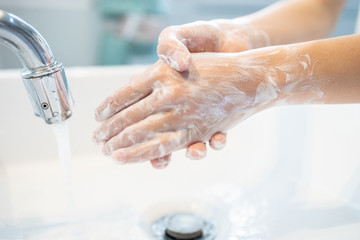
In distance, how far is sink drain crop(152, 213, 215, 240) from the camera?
490 mm

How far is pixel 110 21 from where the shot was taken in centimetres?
165

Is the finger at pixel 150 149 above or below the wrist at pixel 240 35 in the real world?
below

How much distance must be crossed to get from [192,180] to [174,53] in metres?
0.29

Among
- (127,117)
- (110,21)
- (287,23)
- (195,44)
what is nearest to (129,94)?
(127,117)

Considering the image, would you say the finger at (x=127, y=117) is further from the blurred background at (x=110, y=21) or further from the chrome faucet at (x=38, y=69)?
the blurred background at (x=110, y=21)

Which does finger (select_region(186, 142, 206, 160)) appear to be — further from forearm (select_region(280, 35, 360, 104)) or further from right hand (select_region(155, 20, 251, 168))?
forearm (select_region(280, 35, 360, 104))

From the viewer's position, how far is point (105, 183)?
0.59m

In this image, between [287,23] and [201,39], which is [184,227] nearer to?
[201,39]

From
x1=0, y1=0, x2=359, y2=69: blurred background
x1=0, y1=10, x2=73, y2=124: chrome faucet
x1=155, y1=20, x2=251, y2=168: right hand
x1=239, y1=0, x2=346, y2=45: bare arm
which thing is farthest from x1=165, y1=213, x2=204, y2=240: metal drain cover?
x1=0, y1=0, x2=359, y2=69: blurred background

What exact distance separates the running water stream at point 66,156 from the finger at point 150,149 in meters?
0.07

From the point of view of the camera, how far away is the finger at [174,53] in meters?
0.39

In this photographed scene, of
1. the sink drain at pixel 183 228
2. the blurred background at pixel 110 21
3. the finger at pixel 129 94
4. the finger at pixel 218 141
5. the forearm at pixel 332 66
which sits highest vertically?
the blurred background at pixel 110 21

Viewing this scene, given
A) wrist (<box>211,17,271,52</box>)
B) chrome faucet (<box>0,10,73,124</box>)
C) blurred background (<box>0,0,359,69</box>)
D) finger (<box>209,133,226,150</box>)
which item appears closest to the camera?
chrome faucet (<box>0,10,73,124</box>)

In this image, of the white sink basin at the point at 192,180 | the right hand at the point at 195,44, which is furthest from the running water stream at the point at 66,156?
the right hand at the point at 195,44
